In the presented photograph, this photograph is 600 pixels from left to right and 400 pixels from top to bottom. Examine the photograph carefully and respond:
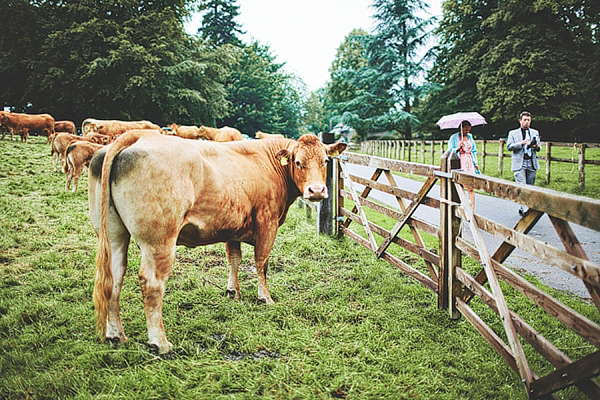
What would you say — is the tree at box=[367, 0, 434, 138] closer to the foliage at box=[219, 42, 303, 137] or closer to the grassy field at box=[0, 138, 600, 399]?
the foliage at box=[219, 42, 303, 137]

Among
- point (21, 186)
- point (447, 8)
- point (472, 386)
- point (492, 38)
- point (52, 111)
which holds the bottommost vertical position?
point (472, 386)

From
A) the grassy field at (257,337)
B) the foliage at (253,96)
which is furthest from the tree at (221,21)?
the grassy field at (257,337)

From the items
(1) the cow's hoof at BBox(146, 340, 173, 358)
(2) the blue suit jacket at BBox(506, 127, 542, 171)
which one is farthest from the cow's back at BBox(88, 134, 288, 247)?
(2) the blue suit jacket at BBox(506, 127, 542, 171)

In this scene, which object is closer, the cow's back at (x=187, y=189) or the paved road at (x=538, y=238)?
the cow's back at (x=187, y=189)

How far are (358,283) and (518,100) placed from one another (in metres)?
26.1

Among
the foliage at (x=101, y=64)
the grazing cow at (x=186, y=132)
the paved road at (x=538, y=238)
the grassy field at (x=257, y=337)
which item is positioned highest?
the foliage at (x=101, y=64)

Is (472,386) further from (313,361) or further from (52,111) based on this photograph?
(52,111)

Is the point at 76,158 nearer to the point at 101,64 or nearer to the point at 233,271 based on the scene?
the point at 233,271

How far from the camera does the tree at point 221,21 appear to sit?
147 feet

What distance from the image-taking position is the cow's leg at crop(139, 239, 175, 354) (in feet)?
9.92

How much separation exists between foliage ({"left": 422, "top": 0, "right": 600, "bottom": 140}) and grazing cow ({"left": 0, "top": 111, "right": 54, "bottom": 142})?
2807 centimetres

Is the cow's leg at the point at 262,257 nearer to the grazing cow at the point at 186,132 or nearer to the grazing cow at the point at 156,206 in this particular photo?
the grazing cow at the point at 156,206

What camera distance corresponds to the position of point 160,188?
3.01 meters

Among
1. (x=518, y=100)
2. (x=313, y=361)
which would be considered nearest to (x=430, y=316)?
(x=313, y=361)
